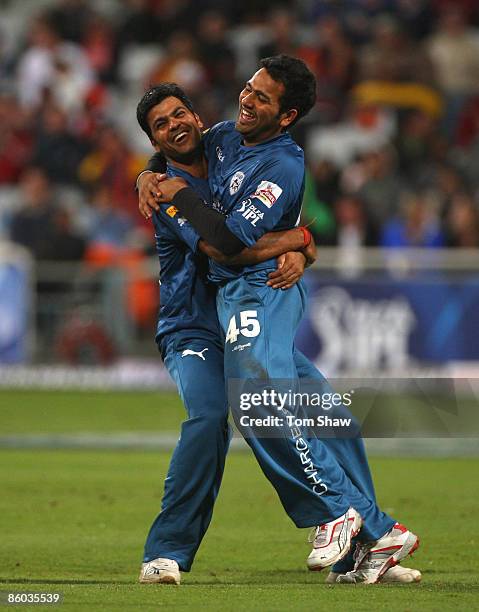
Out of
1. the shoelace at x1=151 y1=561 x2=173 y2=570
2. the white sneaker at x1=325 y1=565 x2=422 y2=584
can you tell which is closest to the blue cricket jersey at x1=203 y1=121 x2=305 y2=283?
the shoelace at x1=151 y1=561 x2=173 y2=570

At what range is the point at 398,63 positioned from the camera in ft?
62.7

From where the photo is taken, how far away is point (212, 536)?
8.12m

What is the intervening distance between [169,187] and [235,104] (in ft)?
42.6

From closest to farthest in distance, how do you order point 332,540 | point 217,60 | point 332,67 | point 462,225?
point 332,540 → point 462,225 → point 332,67 → point 217,60

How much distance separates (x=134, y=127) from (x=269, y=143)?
46.8 ft

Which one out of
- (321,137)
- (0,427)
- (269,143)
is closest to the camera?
(269,143)

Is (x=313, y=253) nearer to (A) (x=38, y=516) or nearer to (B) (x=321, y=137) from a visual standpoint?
(A) (x=38, y=516)

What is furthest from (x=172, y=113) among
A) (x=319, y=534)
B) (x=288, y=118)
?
(x=319, y=534)

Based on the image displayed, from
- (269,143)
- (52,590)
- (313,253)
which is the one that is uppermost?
(269,143)

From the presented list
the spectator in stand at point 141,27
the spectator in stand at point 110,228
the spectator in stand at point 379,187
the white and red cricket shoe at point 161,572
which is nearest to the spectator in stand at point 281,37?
the spectator in stand at point 141,27

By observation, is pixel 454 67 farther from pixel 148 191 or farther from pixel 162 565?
pixel 162 565

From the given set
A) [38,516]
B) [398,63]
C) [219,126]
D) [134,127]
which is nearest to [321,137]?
[398,63]

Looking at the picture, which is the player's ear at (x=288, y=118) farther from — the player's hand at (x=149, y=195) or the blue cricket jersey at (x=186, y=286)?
the player's hand at (x=149, y=195)

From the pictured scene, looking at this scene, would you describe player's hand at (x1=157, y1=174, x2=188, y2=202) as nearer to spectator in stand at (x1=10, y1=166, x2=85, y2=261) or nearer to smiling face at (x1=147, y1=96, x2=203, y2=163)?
smiling face at (x1=147, y1=96, x2=203, y2=163)
